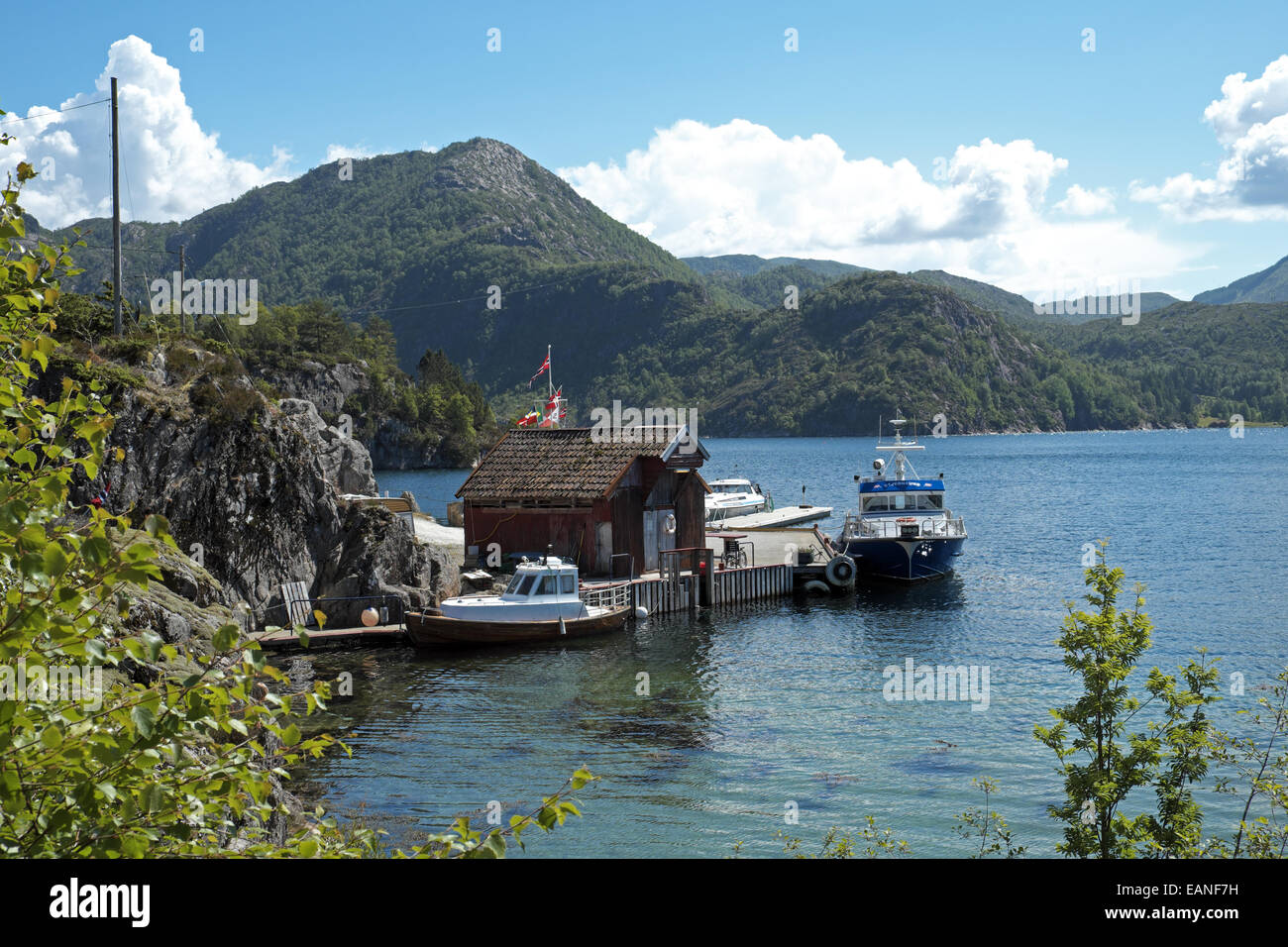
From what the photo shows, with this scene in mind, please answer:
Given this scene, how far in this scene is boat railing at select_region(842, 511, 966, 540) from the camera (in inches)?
1903

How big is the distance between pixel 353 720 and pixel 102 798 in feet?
71.2

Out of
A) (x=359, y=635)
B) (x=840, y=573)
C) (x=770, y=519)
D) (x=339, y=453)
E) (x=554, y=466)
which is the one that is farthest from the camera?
(x=339, y=453)

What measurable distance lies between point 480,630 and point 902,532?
23.2 metres

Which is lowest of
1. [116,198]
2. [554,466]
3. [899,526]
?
[899,526]

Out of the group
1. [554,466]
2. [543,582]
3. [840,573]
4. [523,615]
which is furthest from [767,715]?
[840,573]

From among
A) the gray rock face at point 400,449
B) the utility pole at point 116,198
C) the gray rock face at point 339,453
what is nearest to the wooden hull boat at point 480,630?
the utility pole at point 116,198

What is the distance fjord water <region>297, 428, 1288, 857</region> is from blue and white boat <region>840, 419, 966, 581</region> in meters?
1.57

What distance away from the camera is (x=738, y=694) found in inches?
1121

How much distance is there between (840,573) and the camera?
1774 inches

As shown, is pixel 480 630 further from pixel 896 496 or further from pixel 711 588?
pixel 896 496

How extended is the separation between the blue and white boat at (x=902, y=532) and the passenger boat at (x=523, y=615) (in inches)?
658

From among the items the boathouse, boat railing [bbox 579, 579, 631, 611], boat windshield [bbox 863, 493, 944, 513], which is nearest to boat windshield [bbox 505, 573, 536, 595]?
boat railing [bbox 579, 579, 631, 611]
